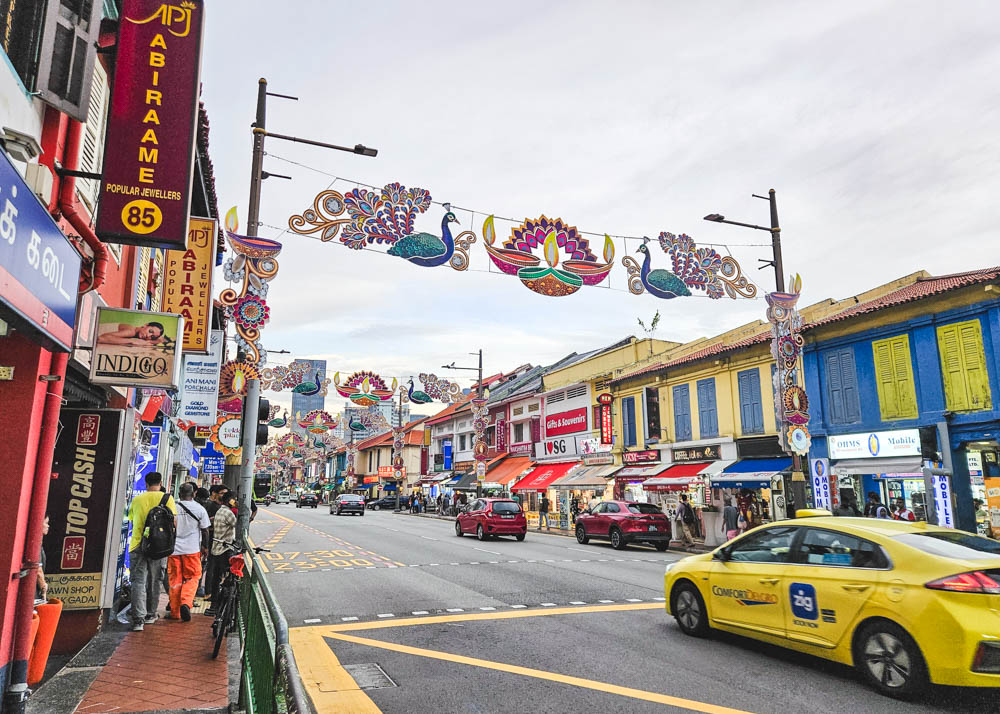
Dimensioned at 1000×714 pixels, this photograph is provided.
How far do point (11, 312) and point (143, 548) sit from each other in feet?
18.1

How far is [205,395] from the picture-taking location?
43.4 ft

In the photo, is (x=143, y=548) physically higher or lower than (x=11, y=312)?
lower

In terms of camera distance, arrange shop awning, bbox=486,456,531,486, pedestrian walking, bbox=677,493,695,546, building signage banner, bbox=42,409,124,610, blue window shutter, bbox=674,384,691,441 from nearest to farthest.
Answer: building signage banner, bbox=42,409,124,610 → pedestrian walking, bbox=677,493,695,546 → blue window shutter, bbox=674,384,691,441 → shop awning, bbox=486,456,531,486

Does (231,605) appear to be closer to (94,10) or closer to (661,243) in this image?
(94,10)

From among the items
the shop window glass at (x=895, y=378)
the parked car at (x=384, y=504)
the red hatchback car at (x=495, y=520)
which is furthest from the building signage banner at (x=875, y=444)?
the parked car at (x=384, y=504)

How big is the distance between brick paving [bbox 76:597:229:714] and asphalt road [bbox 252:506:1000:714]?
0.88 metres

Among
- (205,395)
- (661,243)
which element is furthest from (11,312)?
(661,243)

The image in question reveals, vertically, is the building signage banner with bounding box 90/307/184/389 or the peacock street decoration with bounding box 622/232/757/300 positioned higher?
the peacock street decoration with bounding box 622/232/757/300

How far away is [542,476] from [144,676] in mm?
29875

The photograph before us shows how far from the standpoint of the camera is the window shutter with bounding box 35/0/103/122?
4.96 m

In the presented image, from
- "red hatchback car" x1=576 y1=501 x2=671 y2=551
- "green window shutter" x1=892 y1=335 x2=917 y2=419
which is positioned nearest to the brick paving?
"red hatchback car" x1=576 y1=501 x2=671 y2=551

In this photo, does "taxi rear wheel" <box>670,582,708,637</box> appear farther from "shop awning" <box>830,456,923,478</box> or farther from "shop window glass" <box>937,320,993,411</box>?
"shop awning" <box>830,456,923,478</box>

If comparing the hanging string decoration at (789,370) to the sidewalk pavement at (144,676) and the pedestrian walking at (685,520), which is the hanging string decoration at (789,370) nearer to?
the pedestrian walking at (685,520)

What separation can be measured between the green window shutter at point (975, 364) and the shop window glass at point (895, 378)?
1478 millimetres
